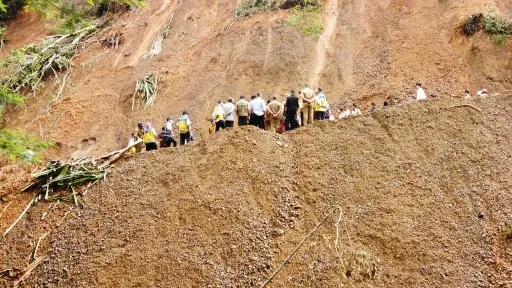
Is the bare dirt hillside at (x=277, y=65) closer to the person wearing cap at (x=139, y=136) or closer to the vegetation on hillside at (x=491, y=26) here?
the vegetation on hillside at (x=491, y=26)

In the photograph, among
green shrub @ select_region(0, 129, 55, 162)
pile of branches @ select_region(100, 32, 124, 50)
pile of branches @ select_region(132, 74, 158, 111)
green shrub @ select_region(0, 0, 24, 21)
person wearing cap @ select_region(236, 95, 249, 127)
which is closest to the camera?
green shrub @ select_region(0, 129, 55, 162)

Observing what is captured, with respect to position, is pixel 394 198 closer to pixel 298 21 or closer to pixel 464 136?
pixel 464 136

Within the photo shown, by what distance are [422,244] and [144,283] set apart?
478 cm

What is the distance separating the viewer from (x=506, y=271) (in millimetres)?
8164

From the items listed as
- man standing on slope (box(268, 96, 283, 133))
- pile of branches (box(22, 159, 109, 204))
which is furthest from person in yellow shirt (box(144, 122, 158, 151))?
man standing on slope (box(268, 96, 283, 133))

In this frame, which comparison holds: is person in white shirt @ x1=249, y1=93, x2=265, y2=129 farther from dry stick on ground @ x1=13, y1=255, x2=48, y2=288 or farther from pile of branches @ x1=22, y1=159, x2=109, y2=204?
dry stick on ground @ x1=13, y1=255, x2=48, y2=288

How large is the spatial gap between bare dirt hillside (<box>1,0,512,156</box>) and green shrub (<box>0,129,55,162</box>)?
7498 mm

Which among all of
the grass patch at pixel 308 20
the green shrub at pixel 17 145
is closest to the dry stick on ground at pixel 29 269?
the green shrub at pixel 17 145

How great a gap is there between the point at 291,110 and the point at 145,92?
7104mm

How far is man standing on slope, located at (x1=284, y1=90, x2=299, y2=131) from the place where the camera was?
12328 millimetres

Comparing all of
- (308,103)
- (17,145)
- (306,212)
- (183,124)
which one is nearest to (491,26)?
(308,103)

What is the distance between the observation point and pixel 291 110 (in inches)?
488

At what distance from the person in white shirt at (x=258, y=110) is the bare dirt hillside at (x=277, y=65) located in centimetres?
353

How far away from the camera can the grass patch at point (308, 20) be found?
19.0 m
